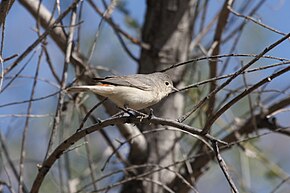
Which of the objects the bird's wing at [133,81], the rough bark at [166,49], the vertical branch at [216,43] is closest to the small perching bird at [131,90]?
the bird's wing at [133,81]

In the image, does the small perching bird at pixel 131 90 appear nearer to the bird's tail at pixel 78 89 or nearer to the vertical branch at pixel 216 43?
the bird's tail at pixel 78 89

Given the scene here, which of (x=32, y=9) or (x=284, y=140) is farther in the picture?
(x=284, y=140)

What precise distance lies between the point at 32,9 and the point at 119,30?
24.6 inches

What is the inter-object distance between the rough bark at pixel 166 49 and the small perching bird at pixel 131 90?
21.5 inches

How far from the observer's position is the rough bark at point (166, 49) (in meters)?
3.31

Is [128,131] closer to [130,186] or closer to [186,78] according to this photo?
[130,186]

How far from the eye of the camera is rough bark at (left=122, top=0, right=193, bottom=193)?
130 inches

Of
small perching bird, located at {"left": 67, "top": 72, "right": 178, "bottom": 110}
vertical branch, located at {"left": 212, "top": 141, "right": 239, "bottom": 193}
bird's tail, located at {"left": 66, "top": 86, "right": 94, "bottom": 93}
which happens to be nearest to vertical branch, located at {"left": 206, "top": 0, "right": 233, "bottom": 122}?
small perching bird, located at {"left": 67, "top": 72, "right": 178, "bottom": 110}

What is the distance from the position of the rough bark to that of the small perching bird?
0.55 metres

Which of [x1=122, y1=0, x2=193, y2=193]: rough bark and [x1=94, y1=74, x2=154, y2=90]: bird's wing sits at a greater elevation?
[x1=122, y1=0, x2=193, y2=193]: rough bark

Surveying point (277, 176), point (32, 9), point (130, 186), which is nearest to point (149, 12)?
point (32, 9)

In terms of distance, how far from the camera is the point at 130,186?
3.23 metres

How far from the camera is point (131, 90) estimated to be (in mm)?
2666

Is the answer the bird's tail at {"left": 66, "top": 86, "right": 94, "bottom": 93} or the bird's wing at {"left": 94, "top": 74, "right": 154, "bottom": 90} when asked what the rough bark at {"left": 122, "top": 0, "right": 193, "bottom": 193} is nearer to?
the bird's wing at {"left": 94, "top": 74, "right": 154, "bottom": 90}
